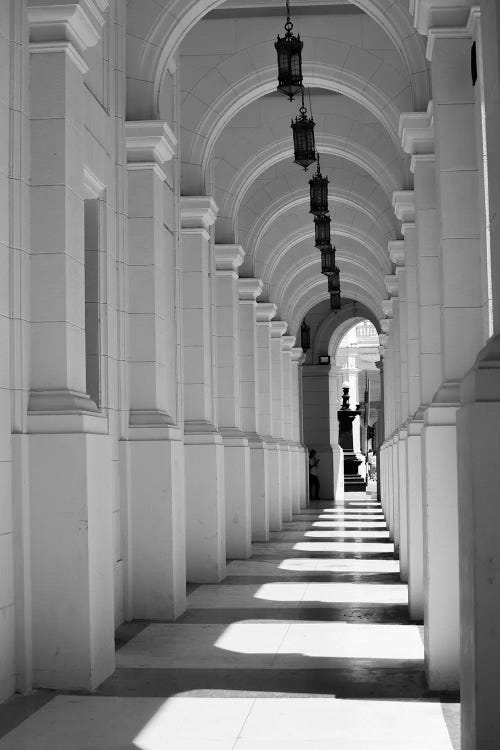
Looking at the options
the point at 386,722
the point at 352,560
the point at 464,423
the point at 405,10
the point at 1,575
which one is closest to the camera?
the point at 464,423

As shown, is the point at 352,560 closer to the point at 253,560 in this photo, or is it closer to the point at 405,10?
the point at 253,560

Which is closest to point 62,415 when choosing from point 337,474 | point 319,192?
point 319,192

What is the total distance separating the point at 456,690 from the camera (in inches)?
287

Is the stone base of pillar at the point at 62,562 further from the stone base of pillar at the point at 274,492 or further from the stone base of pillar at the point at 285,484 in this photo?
the stone base of pillar at the point at 285,484

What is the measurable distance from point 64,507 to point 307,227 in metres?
18.0

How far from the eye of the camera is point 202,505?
13414 millimetres

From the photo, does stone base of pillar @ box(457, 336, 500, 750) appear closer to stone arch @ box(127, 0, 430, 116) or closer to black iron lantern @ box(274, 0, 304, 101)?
black iron lantern @ box(274, 0, 304, 101)

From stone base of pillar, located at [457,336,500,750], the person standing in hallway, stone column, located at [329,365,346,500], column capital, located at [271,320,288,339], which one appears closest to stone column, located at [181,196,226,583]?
stone base of pillar, located at [457,336,500,750]

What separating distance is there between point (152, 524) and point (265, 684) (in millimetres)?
3067

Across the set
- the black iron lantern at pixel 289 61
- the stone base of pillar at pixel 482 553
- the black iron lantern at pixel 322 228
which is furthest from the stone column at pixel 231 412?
the stone base of pillar at pixel 482 553

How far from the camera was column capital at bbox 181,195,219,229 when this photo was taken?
13484mm

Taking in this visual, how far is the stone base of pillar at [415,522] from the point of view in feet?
33.3

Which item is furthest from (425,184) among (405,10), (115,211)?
(115,211)

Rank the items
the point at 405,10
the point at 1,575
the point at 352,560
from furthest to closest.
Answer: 1. the point at 352,560
2. the point at 405,10
3. the point at 1,575
